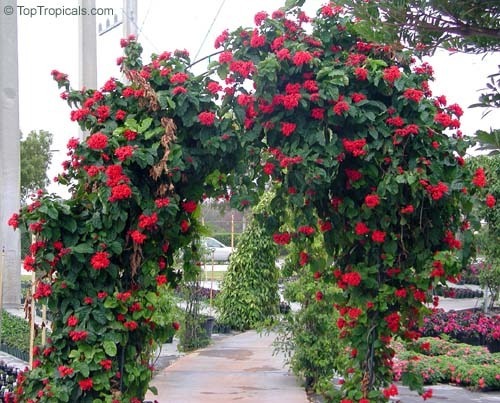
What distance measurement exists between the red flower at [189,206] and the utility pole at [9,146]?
10.8 metres

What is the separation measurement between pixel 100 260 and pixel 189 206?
0.73m

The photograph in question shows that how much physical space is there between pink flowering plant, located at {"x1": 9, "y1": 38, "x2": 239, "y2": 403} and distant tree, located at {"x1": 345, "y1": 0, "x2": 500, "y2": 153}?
5.51ft

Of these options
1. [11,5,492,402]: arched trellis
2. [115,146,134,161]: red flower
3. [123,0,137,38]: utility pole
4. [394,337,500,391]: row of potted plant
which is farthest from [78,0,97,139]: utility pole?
[115,146,134,161]: red flower

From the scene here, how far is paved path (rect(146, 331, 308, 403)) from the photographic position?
8497mm

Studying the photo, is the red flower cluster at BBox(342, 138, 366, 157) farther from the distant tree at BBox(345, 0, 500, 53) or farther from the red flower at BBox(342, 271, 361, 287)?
the distant tree at BBox(345, 0, 500, 53)

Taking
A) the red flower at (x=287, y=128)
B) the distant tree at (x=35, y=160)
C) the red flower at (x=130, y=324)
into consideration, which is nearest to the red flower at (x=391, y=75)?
the red flower at (x=287, y=128)

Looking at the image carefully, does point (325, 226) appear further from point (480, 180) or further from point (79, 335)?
point (79, 335)

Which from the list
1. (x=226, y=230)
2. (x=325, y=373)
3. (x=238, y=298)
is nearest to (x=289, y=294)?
(x=325, y=373)

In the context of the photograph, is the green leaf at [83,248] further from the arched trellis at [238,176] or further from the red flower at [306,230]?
the red flower at [306,230]

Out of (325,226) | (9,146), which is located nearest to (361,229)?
(325,226)

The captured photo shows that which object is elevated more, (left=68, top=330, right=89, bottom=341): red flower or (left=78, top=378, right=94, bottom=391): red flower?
(left=68, top=330, right=89, bottom=341): red flower

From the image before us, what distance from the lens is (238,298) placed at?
47.0ft

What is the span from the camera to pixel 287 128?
4691mm

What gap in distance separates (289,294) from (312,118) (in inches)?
174
